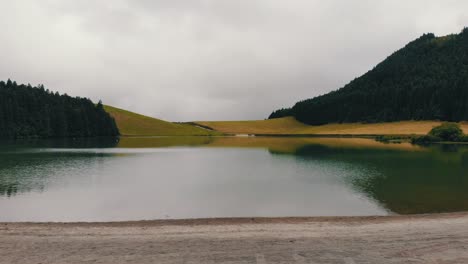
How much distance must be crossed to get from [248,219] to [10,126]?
640 ft

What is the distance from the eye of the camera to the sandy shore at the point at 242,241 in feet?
54.1

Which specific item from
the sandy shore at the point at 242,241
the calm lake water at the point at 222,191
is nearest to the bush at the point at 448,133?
the calm lake water at the point at 222,191

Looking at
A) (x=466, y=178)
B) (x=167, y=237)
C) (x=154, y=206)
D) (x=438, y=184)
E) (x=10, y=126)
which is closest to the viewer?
(x=167, y=237)

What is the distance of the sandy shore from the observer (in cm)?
1648

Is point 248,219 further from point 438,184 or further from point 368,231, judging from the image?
point 438,184

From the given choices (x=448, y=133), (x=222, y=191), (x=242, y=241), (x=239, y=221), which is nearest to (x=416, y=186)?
(x=222, y=191)

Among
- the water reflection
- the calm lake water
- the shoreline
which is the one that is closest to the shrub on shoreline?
the water reflection

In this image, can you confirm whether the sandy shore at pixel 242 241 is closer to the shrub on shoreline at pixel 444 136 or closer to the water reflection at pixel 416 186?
the water reflection at pixel 416 186

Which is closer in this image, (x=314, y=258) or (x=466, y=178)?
(x=314, y=258)

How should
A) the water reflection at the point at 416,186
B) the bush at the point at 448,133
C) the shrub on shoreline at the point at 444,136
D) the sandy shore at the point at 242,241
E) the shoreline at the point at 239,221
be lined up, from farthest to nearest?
the bush at the point at 448,133 < the shrub on shoreline at the point at 444,136 < the water reflection at the point at 416,186 < the shoreline at the point at 239,221 < the sandy shore at the point at 242,241

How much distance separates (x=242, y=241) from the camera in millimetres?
19312

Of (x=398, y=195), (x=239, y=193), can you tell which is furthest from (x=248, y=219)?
(x=398, y=195)

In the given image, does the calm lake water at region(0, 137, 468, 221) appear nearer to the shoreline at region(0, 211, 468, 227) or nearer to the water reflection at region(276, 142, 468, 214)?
the water reflection at region(276, 142, 468, 214)

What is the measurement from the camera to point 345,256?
16.6m
